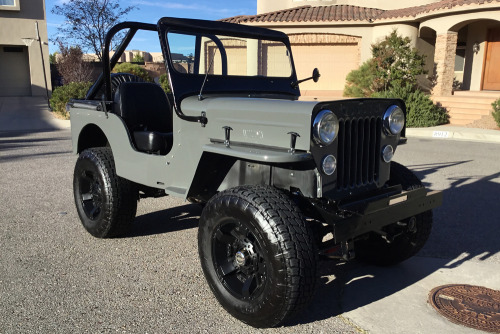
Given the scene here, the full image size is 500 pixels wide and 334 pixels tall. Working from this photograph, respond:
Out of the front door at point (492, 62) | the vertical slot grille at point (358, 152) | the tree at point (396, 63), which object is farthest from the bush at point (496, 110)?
the vertical slot grille at point (358, 152)

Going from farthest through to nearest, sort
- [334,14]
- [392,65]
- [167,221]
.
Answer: [334,14], [392,65], [167,221]

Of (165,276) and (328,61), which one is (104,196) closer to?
(165,276)

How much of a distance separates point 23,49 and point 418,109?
18.9 metres

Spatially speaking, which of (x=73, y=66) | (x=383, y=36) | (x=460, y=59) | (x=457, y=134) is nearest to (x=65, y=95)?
(x=73, y=66)

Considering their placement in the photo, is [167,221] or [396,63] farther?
[396,63]

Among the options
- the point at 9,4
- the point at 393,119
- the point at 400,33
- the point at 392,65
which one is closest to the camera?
the point at 393,119

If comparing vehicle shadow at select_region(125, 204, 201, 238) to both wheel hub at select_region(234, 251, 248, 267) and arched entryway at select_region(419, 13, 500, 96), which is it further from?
arched entryway at select_region(419, 13, 500, 96)

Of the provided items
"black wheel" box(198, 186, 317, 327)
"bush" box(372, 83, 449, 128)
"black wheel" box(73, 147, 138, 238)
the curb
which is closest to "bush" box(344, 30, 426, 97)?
"bush" box(372, 83, 449, 128)

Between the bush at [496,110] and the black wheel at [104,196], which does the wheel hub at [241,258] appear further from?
the bush at [496,110]

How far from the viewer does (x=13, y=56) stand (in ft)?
73.3

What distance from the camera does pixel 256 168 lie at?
3.13 meters

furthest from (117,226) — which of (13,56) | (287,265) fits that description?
(13,56)

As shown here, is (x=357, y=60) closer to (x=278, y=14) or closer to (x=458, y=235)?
(x=278, y=14)

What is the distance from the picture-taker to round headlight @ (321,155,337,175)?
2.77 meters
